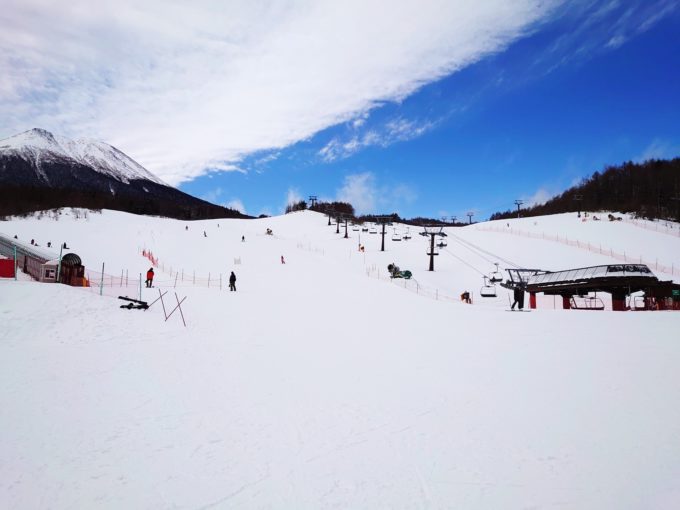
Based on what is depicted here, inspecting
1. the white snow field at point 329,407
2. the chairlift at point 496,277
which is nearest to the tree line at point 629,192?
the chairlift at point 496,277

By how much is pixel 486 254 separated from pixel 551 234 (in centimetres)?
1692

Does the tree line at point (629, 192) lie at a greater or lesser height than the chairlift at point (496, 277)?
greater

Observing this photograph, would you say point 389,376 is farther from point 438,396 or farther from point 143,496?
point 143,496

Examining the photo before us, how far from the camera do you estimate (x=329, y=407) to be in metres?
10.6

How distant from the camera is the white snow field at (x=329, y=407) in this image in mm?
6867

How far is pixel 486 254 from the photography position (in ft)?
208

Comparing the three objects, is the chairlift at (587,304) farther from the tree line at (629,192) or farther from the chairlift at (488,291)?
the tree line at (629,192)

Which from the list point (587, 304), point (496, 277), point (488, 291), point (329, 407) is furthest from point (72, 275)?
point (496, 277)

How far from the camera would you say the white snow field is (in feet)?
22.5

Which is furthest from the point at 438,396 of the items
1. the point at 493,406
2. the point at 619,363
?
the point at 619,363

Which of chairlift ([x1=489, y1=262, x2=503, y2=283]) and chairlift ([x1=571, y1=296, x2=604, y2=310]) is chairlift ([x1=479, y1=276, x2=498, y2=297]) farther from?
chairlift ([x1=571, y1=296, x2=604, y2=310])

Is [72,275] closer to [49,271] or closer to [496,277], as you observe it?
[49,271]

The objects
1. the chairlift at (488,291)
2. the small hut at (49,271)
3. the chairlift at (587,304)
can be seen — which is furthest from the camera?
the chairlift at (488,291)

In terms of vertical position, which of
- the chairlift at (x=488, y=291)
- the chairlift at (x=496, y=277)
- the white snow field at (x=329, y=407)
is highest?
the chairlift at (x=496, y=277)
